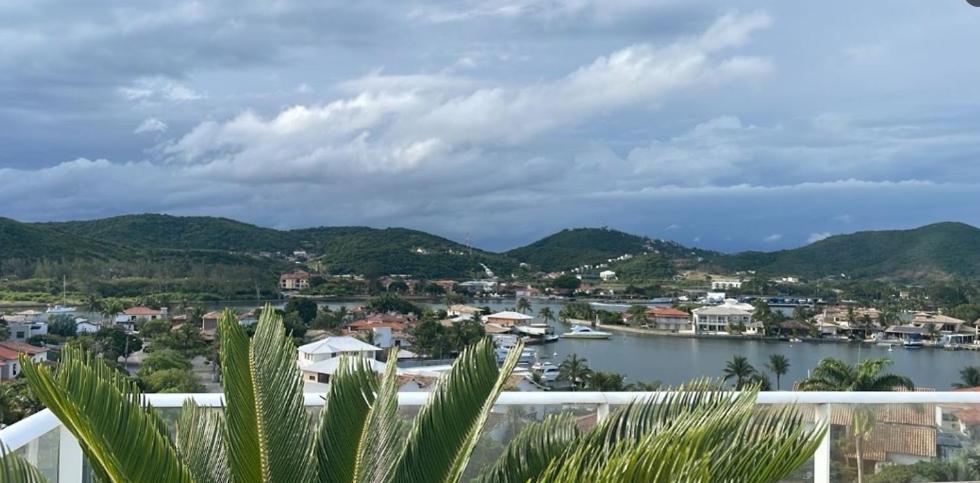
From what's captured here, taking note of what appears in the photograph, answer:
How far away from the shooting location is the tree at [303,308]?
36.9 meters

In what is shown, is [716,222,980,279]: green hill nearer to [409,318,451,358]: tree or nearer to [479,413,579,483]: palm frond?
[409,318,451,358]: tree

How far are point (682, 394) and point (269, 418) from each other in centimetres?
104

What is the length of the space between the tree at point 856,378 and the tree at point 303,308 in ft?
72.4

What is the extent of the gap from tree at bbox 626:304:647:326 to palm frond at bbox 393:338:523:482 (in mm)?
49258

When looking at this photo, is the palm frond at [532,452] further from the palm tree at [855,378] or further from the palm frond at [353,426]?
the palm tree at [855,378]

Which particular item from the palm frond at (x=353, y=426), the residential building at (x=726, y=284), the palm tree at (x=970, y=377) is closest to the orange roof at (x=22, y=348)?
the palm frond at (x=353, y=426)

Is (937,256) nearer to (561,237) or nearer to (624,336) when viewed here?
(624,336)

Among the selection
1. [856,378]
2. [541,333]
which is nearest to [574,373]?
[541,333]

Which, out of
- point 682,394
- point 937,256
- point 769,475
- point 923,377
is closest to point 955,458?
point 682,394

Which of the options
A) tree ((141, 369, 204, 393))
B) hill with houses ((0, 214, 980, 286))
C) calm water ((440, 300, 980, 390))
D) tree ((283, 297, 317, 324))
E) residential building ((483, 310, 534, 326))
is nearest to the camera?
tree ((141, 369, 204, 393))

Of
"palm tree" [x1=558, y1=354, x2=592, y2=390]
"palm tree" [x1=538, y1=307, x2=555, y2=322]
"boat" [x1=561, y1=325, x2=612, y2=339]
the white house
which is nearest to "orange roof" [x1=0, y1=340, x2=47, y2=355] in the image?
the white house

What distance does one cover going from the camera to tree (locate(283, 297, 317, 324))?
121 feet

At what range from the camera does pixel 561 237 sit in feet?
242

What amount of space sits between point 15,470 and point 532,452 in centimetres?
120
